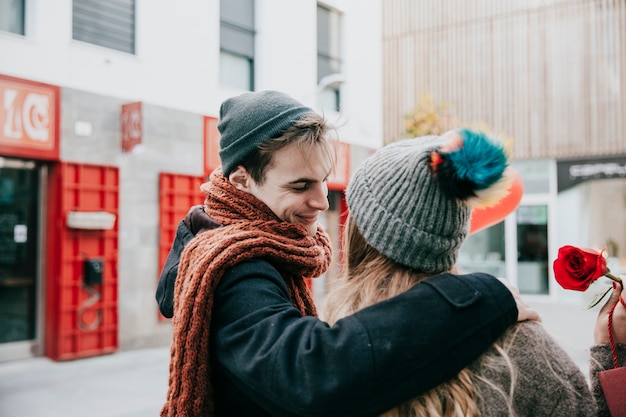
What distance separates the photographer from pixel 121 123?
6473mm

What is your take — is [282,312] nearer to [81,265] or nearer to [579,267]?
[579,267]

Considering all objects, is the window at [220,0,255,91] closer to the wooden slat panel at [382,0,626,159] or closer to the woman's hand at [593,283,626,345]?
the woman's hand at [593,283,626,345]

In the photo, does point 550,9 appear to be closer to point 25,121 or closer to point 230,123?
point 25,121

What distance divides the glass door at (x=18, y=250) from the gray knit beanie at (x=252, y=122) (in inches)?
220

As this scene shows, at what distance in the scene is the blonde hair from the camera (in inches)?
38.4

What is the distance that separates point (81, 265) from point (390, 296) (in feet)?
19.8

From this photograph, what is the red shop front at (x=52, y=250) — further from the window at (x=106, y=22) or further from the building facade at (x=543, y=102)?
the building facade at (x=543, y=102)

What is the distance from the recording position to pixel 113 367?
619cm

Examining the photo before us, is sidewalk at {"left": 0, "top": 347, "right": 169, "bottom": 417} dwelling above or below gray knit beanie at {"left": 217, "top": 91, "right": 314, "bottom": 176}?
below

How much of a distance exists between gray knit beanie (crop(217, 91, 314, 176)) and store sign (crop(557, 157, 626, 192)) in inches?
503

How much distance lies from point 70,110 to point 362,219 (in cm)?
579

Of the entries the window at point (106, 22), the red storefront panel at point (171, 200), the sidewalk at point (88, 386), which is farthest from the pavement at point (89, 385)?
the window at point (106, 22)

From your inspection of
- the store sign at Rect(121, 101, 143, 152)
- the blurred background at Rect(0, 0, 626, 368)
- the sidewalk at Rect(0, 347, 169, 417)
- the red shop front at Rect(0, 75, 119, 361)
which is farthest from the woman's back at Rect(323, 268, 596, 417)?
the red shop front at Rect(0, 75, 119, 361)

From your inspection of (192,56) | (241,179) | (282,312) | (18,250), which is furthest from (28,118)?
(282,312)
